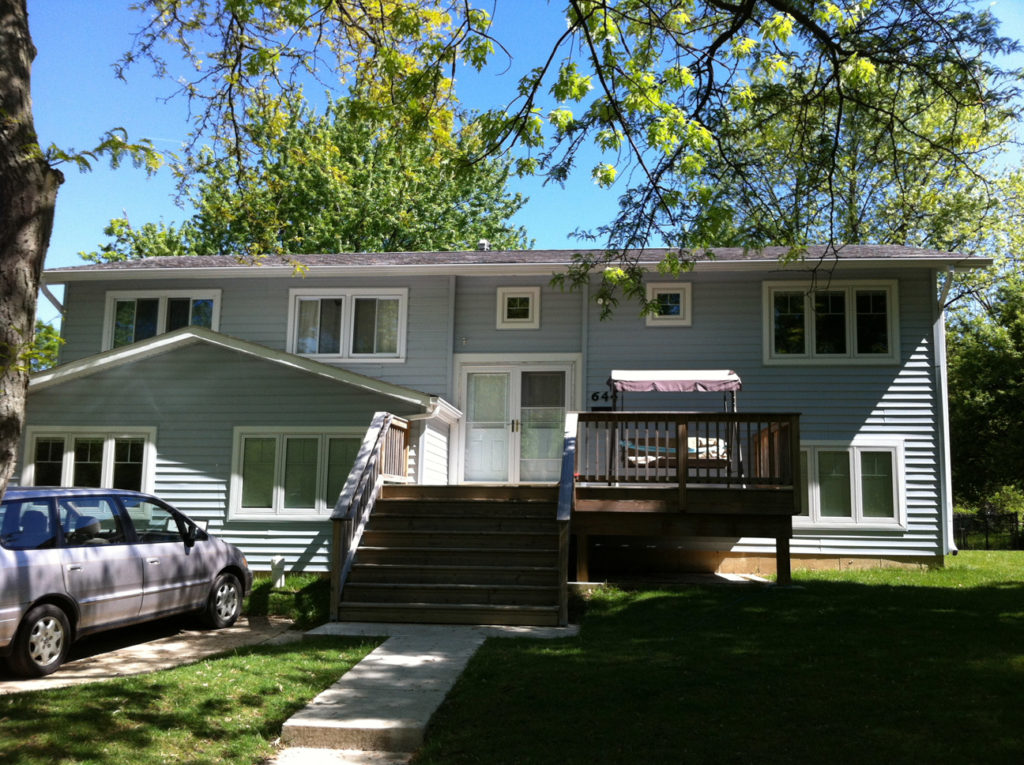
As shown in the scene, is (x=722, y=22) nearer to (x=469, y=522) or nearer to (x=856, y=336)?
(x=469, y=522)

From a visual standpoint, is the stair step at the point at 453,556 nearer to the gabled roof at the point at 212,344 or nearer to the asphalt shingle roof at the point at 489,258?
the gabled roof at the point at 212,344

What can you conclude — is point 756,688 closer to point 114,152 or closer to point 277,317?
point 114,152

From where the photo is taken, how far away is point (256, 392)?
13.2m

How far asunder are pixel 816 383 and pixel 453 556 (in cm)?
724

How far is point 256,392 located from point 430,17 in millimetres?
6824

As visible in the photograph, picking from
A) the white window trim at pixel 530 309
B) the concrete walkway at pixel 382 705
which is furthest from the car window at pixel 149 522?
the white window trim at pixel 530 309

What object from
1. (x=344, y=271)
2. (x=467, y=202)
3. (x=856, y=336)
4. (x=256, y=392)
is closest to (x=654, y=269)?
(x=856, y=336)

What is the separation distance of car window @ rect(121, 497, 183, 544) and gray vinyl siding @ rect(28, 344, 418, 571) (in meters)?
3.21

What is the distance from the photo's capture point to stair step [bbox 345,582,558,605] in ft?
31.3

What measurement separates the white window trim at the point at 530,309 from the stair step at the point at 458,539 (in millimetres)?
5192

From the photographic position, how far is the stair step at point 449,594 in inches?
375

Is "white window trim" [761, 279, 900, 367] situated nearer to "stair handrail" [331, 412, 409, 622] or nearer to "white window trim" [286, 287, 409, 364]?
"white window trim" [286, 287, 409, 364]

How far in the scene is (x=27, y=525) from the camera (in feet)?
25.1

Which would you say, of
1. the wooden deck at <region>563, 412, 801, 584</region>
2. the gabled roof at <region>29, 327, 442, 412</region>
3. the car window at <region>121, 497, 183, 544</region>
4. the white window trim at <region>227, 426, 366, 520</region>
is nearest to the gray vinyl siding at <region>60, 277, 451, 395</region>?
the gabled roof at <region>29, 327, 442, 412</region>
